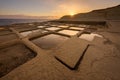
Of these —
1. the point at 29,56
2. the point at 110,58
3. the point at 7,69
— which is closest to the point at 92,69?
the point at 110,58

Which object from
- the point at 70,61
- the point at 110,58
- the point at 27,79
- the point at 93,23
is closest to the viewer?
the point at 27,79

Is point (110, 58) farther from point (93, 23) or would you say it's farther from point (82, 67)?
point (93, 23)

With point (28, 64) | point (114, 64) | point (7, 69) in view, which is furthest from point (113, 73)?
point (7, 69)

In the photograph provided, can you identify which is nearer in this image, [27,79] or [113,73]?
[27,79]

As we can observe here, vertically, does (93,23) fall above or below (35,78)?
above

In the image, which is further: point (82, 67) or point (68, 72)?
point (82, 67)

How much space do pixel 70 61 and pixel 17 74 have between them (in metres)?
0.93

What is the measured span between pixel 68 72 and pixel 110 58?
1.10 meters

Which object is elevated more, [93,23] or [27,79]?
[93,23]

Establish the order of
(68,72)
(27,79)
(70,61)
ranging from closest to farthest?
(27,79), (68,72), (70,61)

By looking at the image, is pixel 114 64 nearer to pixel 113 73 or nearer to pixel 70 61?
pixel 113 73

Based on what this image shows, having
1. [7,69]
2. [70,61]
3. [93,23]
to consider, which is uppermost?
[93,23]

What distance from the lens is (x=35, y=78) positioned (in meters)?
1.15

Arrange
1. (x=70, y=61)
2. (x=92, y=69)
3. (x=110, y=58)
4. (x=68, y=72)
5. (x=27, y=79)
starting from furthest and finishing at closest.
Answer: (x=110, y=58) → (x=70, y=61) → (x=92, y=69) → (x=68, y=72) → (x=27, y=79)
